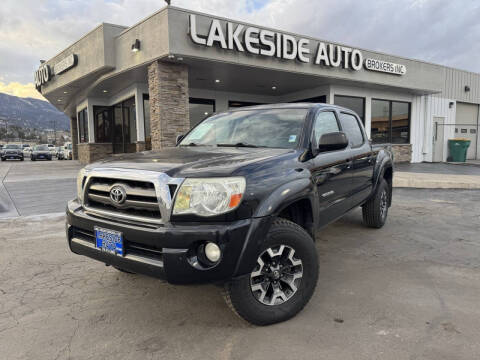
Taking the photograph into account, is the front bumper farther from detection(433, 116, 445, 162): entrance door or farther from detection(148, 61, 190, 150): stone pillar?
detection(433, 116, 445, 162): entrance door

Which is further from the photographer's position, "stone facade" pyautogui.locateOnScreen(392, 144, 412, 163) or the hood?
"stone facade" pyautogui.locateOnScreen(392, 144, 412, 163)

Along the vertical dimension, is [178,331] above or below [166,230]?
below

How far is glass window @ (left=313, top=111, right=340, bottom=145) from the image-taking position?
3405 mm

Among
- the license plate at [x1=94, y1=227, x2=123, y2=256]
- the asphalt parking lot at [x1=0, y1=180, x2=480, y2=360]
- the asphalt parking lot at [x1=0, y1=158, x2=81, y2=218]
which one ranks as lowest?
the asphalt parking lot at [x1=0, y1=180, x2=480, y2=360]

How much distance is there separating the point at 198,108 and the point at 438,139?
44.8ft

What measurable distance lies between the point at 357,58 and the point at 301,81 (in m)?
2.36

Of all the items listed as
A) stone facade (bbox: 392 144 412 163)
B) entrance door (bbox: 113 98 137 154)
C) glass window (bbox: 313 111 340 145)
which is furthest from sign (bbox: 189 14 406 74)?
glass window (bbox: 313 111 340 145)

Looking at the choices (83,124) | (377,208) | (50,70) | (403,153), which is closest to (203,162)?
(377,208)

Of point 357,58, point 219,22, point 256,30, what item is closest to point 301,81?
point 357,58

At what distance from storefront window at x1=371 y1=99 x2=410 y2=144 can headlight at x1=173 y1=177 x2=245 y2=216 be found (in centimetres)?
1606

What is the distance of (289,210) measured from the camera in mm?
2926

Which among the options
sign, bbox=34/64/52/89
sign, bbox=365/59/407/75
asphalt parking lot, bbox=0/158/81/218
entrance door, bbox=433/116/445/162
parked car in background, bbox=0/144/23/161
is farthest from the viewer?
parked car in background, bbox=0/144/23/161

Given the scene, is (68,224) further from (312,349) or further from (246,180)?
(312,349)

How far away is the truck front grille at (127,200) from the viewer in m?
2.29
